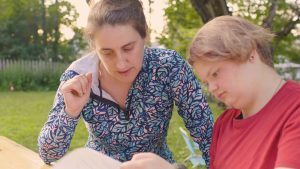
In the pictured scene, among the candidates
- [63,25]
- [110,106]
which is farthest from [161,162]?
[63,25]

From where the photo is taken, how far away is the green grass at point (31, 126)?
6891 millimetres

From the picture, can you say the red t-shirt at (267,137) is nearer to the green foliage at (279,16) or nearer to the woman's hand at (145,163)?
the woman's hand at (145,163)

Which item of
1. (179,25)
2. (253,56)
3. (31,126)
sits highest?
(253,56)

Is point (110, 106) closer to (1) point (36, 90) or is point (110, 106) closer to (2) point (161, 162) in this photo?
(2) point (161, 162)

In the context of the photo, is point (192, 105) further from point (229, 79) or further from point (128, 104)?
point (229, 79)

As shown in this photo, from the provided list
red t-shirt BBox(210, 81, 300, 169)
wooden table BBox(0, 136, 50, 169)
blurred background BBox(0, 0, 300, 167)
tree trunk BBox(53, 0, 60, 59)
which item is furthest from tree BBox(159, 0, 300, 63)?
tree trunk BBox(53, 0, 60, 59)

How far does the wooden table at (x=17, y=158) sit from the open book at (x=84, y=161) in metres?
0.97

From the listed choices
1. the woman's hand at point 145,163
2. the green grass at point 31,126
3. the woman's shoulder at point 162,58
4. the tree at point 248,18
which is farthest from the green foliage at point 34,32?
the woman's hand at point 145,163

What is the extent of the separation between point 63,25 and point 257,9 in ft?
60.4

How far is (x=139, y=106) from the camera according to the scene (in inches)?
89.4

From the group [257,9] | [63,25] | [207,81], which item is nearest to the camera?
[207,81]

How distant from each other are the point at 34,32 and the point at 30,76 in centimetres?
481

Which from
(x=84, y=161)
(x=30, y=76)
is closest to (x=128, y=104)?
(x=84, y=161)

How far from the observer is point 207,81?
5.06 feet
